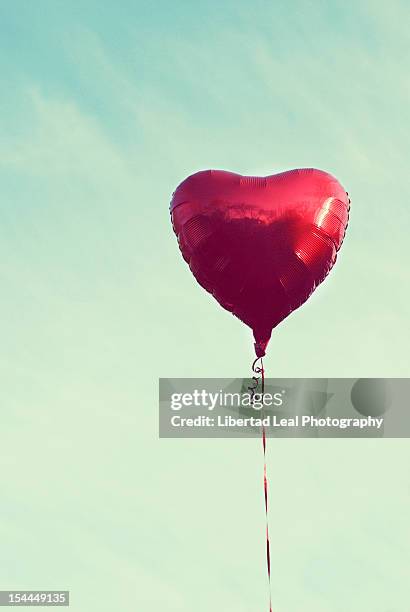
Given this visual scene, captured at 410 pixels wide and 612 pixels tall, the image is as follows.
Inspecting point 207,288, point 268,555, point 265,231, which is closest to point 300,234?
point 265,231

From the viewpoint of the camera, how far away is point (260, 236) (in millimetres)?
18141

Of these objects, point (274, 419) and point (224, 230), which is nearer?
point (224, 230)

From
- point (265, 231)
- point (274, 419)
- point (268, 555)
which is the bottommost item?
point (268, 555)

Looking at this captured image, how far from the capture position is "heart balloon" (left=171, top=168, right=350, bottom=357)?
1819 cm

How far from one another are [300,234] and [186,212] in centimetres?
181

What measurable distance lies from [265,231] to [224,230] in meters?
0.62

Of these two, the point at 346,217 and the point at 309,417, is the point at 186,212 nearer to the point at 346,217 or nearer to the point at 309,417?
the point at 346,217

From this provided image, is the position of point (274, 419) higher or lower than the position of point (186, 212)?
lower

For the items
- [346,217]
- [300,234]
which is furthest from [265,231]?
[346,217]

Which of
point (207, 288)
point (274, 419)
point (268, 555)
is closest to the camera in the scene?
point (268, 555)

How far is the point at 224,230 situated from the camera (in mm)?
18172

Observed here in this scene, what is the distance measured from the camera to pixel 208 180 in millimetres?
18672

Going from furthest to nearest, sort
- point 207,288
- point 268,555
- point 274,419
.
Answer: point 274,419, point 207,288, point 268,555

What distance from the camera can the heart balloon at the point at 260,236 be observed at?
18.2 m
